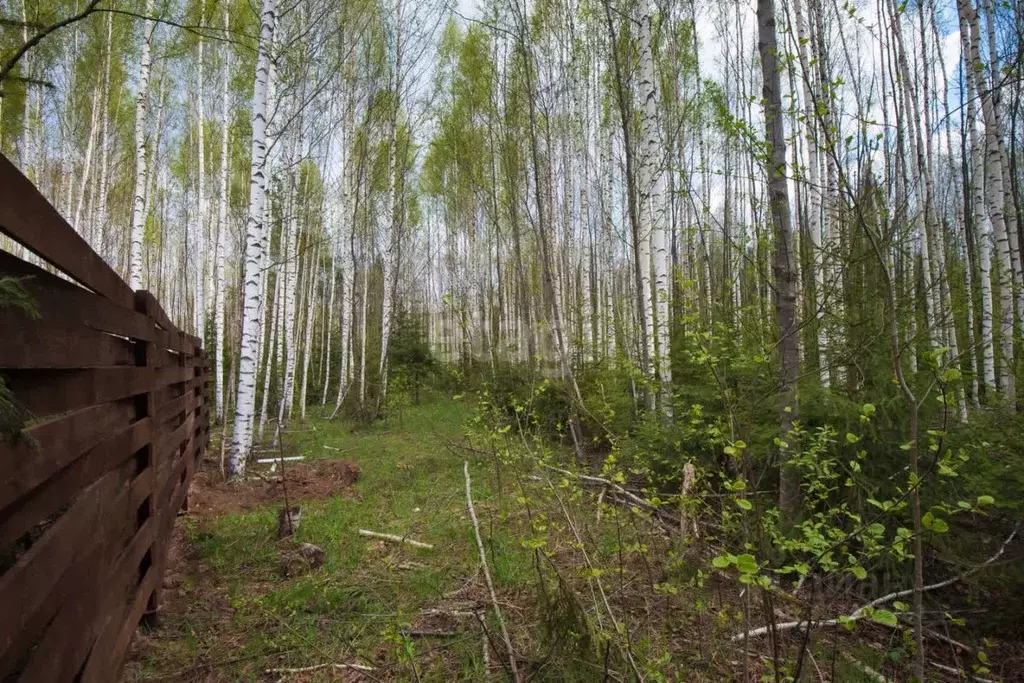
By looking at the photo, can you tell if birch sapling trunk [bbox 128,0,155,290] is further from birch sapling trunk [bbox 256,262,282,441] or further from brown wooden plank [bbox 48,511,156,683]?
brown wooden plank [bbox 48,511,156,683]

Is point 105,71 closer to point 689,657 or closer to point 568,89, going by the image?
point 568,89

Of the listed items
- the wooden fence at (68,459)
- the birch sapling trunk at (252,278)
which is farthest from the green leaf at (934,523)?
the birch sapling trunk at (252,278)

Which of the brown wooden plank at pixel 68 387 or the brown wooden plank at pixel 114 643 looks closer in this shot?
the brown wooden plank at pixel 68 387

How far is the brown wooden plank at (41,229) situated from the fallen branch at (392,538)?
309cm

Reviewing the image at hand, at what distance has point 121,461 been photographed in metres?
1.90

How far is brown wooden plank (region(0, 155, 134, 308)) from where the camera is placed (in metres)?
1.05

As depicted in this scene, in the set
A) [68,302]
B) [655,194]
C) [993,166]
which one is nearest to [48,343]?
[68,302]

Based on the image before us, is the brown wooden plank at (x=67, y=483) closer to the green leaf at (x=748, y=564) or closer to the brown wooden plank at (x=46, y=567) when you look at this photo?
the brown wooden plank at (x=46, y=567)

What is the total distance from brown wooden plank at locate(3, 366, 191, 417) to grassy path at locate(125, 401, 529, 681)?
4.94ft

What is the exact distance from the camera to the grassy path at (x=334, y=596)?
8.27 ft

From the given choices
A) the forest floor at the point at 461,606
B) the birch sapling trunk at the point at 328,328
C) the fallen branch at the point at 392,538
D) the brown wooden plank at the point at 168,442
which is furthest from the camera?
the birch sapling trunk at the point at 328,328

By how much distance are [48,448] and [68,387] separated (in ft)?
0.98

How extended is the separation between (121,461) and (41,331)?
94 centimetres

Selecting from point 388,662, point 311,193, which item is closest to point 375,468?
point 388,662
